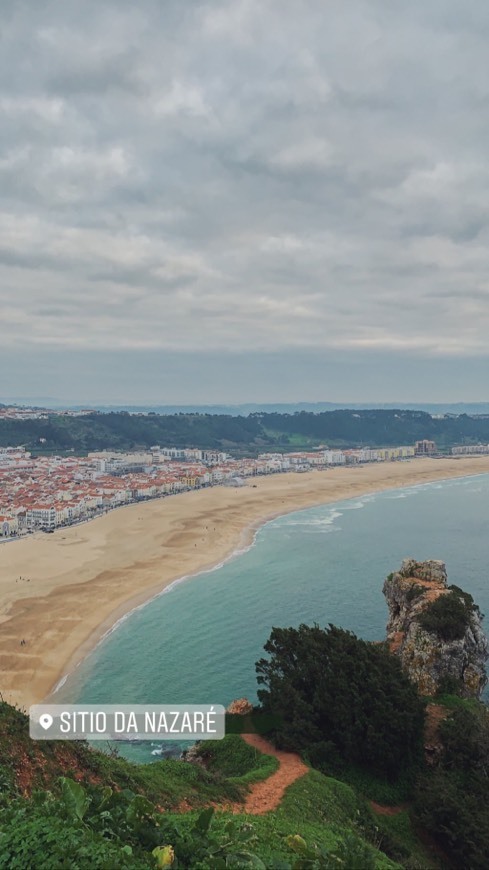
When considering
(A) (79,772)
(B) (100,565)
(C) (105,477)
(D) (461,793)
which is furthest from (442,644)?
(C) (105,477)

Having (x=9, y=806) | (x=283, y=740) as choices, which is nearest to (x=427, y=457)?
(x=283, y=740)

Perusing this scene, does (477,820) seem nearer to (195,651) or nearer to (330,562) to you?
(195,651)

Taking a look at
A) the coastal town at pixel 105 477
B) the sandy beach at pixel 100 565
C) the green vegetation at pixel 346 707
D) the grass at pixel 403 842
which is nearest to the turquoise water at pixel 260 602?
the sandy beach at pixel 100 565

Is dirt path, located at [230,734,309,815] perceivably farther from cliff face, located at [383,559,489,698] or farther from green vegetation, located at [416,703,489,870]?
cliff face, located at [383,559,489,698]

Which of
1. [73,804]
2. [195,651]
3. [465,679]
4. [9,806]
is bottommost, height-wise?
[195,651]

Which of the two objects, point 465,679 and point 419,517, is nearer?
point 465,679

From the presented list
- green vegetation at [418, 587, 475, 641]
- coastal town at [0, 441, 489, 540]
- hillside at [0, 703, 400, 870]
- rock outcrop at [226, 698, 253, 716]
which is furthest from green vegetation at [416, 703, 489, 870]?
Answer: coastal town at [0, 441, 489, 540]

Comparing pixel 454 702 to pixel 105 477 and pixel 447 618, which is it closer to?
pixel 447 618
